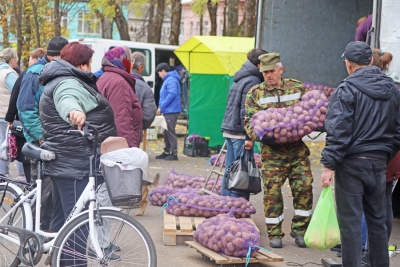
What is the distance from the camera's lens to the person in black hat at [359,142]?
5797 mm

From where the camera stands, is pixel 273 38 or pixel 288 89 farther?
pixel 273 38

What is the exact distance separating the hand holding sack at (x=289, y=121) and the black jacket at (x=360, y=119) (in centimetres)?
165

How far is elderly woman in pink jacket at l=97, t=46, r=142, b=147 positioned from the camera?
7445 mm

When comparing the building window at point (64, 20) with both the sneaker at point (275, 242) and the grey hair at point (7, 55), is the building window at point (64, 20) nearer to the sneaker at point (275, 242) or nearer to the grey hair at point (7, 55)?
the grey hair at point (7, 55)

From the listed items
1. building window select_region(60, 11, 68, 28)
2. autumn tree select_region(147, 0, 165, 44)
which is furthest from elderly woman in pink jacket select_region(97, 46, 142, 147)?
building window select_region(60, 11, 68, 28)

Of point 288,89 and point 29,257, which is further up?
point 288,89

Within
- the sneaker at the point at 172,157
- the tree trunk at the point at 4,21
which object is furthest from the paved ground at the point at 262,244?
the tree trunk at the point at 4,21

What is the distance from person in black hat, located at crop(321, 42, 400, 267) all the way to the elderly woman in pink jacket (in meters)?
2.37

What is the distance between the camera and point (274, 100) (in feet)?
25.5

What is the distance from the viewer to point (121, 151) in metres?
5.34

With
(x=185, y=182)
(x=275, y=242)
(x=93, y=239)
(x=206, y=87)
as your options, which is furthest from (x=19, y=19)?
(x=93, y=239)

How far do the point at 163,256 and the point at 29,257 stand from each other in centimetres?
179

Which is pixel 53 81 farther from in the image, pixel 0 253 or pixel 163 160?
pixel 163 160

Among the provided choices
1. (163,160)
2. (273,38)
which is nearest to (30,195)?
(273,38)
